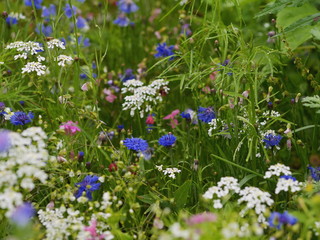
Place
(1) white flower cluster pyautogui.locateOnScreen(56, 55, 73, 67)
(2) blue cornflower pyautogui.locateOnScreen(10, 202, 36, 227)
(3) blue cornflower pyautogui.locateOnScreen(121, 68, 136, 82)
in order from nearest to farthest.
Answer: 1. (2) blue cornflower pyautogui.locateOnScreen(10, 202, 36, 227)
2. (1) white flower cluster pyautogui.locateOnScreen(56, 55, 73, 67)
3. (3) blue cornflower pyautogui.locateOnScreen(121, 68, 136, 82)

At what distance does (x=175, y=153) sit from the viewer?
231 cm

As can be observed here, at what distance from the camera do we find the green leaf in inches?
70.5

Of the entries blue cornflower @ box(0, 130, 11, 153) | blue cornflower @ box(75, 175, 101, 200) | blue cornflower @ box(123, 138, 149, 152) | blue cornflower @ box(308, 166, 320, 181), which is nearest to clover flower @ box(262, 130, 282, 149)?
blue cornflower @ box(308, 166, 320, 181)

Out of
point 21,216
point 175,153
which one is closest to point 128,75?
point 175,153

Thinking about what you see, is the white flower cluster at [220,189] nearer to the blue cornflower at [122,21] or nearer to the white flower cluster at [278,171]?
the white flower cluster at [278,171]

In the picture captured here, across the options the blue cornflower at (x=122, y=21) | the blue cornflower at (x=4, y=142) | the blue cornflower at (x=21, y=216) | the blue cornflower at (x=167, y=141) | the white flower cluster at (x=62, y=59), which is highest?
the blue cornflower at (x=122, y=21)

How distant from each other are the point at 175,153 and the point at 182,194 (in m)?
0.51

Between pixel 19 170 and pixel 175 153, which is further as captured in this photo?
pixel 175 153

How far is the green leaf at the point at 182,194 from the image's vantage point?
1.79m

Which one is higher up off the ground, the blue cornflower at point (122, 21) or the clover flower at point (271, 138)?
the blue cornflower at point (122, 21)

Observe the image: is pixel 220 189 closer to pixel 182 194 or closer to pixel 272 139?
pixel 182 194

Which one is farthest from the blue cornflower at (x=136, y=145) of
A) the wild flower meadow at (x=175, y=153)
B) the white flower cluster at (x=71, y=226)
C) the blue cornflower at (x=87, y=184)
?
the white flower cluster at (x=71, y=226)

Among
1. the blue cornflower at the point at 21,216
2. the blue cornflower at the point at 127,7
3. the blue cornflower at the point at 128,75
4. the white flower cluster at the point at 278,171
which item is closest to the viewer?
the blue cornflower at the point at 21,216

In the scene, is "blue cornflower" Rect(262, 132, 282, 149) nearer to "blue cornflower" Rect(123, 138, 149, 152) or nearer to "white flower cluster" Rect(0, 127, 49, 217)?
"blue cornflower" Rect(123, 138, 149, 152)
